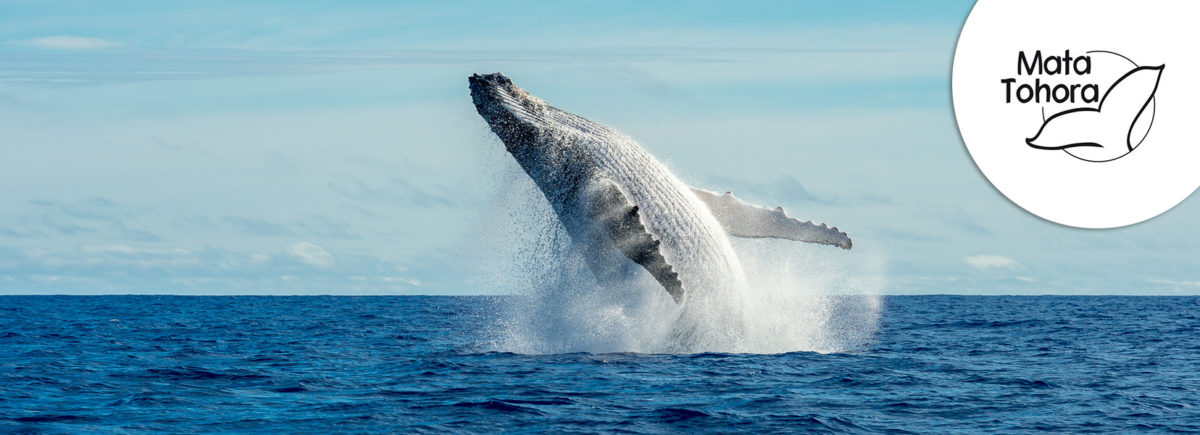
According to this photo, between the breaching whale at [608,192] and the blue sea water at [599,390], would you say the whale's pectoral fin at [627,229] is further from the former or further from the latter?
the blue sea water at [599,390]

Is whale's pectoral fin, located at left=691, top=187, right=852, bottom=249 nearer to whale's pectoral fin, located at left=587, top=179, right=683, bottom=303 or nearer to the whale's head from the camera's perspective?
whale's pectoral fin, located at left=587, top=179, right=683, bottom=303

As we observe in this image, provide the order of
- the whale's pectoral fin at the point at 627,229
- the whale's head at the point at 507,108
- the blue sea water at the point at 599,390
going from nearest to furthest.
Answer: the blue sea water at the point at 599,390, the whale's pectoral fin at the point at 627,229, the whale's head at the point at 507,108

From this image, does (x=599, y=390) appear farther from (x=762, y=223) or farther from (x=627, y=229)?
(x=762, y=223)

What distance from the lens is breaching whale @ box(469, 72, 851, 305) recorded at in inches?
457

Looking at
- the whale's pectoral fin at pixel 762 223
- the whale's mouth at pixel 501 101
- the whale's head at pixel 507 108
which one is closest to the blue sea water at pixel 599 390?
the whale's pectoral fin at pixel 762 223

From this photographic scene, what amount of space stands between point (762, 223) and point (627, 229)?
3495 millimetres

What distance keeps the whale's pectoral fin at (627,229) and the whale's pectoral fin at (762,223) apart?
2495mm

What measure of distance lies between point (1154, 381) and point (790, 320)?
4632 mm

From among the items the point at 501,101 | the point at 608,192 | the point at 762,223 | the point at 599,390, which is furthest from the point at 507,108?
the point at 762,223

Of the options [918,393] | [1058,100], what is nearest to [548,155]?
[918,393]

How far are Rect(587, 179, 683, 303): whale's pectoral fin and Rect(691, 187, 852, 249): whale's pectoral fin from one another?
2495mm

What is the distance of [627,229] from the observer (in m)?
11.3

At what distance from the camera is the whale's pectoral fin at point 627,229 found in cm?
1122

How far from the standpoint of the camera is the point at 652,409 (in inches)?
395
